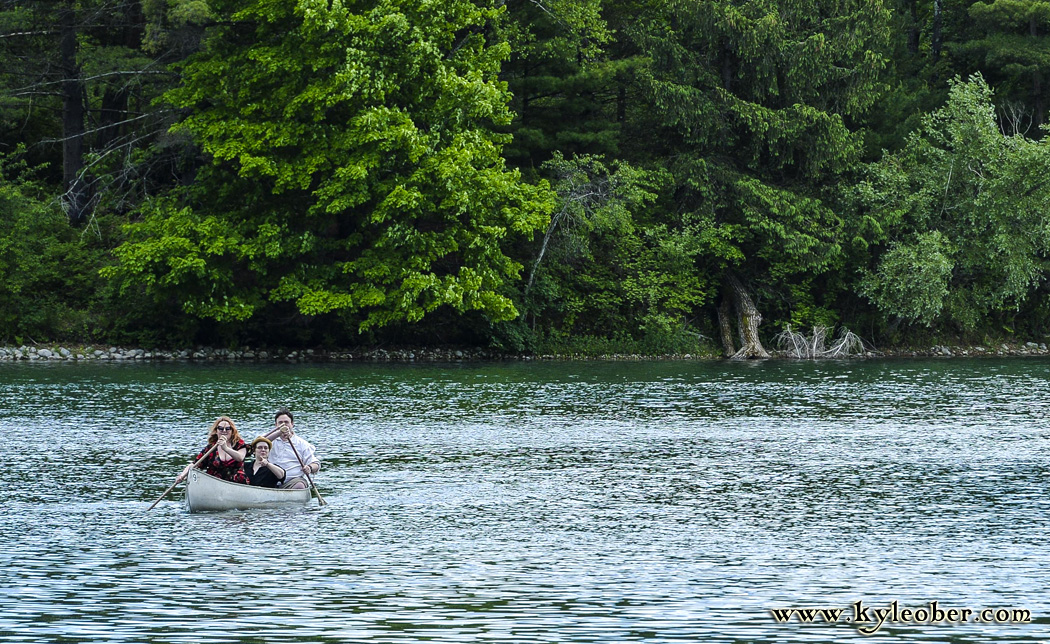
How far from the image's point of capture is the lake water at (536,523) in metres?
13.0

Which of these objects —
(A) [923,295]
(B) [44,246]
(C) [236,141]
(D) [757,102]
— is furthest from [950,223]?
(B) [44,246]

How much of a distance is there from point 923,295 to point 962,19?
17.9 m

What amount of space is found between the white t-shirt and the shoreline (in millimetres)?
28091

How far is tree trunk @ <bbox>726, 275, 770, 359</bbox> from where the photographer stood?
52781 millimetres

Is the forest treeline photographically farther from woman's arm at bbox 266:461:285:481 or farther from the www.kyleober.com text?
the www.kyleober.com text

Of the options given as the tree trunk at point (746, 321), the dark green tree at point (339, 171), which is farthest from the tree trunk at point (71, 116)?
the tree trunk at point (746, 321)

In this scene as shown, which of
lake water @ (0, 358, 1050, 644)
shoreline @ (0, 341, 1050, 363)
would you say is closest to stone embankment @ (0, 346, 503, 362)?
shoreline @ (0, 341, 1050, 363)

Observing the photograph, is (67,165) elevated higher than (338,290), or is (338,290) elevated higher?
(67,165)

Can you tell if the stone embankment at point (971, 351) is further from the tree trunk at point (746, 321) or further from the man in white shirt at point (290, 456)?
the man in white shirt at point (290, 456)

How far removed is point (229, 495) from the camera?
19.2 m

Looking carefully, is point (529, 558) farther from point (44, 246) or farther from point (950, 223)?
point (950, 223)

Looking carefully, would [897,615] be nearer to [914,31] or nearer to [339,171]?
[339,171]

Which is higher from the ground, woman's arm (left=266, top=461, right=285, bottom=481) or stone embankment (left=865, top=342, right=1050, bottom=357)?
stone embankment (left=865, top=342, right=1050, bottom=357)

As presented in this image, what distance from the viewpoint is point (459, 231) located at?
153 feet
